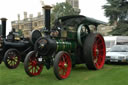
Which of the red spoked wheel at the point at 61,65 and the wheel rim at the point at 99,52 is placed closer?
the red spoked wheel at the point at 61,65

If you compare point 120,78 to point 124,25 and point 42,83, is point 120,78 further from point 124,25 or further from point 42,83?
point 124,25

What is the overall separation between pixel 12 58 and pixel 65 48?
294 cm

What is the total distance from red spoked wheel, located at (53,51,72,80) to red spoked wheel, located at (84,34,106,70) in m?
1.16

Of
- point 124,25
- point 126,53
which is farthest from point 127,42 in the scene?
point 126,53

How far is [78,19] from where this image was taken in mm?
7469

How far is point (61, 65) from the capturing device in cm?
559

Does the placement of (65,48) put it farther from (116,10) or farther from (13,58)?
(116,10)

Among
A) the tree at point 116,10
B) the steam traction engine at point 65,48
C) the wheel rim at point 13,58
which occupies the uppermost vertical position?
the tree at point 116,10

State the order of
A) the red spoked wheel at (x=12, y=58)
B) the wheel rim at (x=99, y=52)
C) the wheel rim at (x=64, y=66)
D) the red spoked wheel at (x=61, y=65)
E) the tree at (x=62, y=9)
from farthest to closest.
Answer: the tree at (x=62, y=9)
the red spoked wheel at (x=12, y=58)
the wheel rim at (x=99, y=52)
the wheel rim at (x=64, y=66)
the red spoked wheel at (x=61, y=65)

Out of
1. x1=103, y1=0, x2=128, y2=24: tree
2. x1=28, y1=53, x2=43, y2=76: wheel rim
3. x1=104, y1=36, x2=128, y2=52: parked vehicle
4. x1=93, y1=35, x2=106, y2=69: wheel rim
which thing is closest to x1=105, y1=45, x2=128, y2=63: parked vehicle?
x1=93, y1=35, x2=106, y2=69: wheel rim

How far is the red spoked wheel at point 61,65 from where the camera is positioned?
17.2ft

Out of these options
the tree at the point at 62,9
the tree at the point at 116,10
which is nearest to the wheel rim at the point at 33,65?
the tree at the point at 116,10

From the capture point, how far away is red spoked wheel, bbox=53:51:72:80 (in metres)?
5.24

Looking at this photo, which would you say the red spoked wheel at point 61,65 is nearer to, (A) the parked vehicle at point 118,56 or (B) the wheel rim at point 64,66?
(B) the wheel rim at point 64,66
